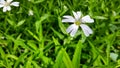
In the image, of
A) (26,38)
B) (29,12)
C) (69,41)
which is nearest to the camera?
(69,41)

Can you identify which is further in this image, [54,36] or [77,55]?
[54,36]

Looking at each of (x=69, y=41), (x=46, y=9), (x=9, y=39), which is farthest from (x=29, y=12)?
(x=69, y=41)

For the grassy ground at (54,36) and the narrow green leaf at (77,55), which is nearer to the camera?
the narrow green leaf at (77,55)

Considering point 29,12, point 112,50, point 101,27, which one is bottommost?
point 112,50

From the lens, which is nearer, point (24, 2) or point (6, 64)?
point (6, 64)

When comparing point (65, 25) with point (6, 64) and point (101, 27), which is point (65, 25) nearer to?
point (101, 27)

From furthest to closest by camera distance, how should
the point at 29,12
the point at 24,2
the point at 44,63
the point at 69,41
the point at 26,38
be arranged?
the point at 24,2 → the point at 29,12 → the point at 26,38 → the point at 69,41 → the point at 44,63

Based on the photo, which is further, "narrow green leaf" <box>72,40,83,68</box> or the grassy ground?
the grassy ground

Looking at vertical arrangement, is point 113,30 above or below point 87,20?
below
